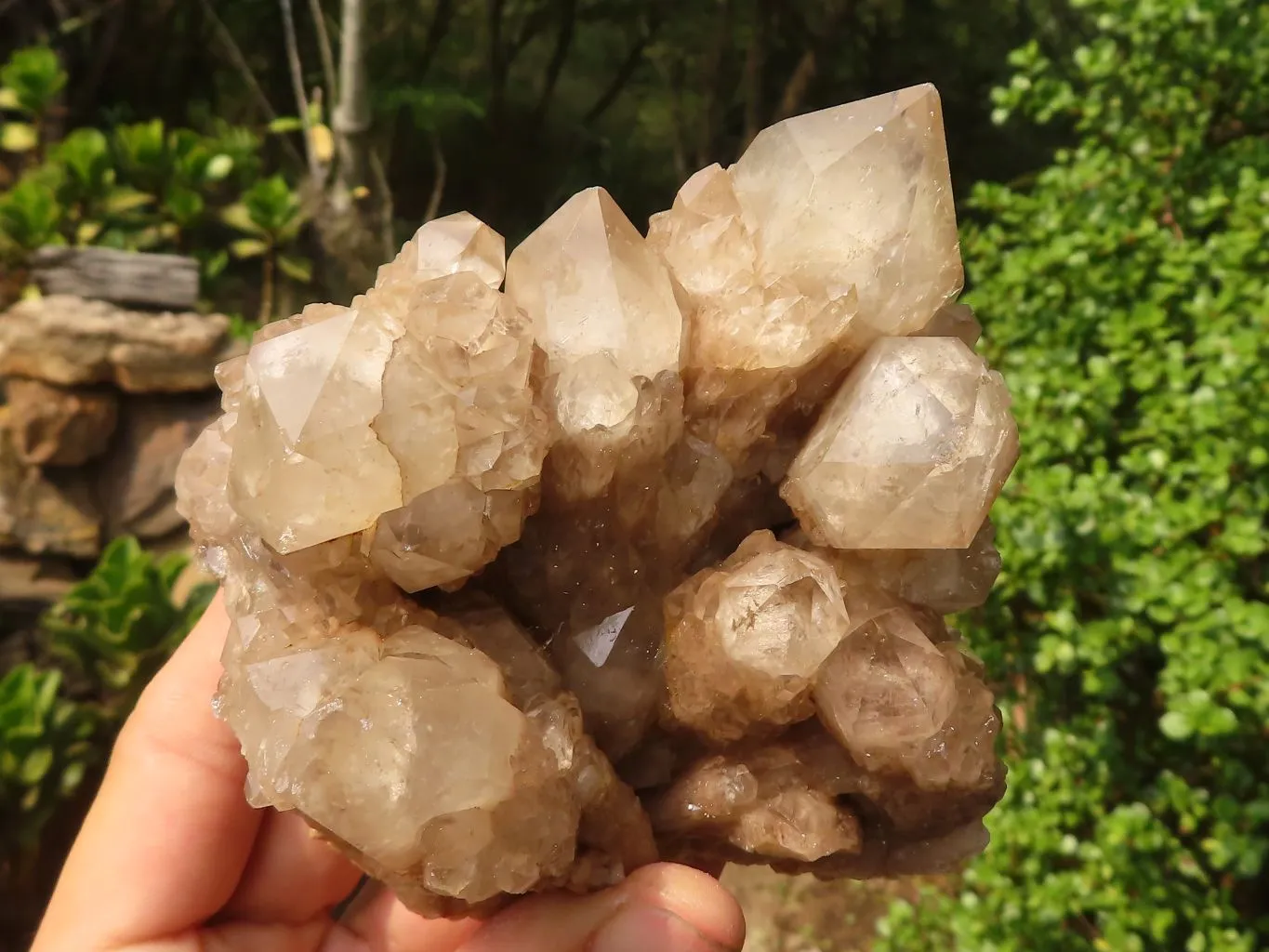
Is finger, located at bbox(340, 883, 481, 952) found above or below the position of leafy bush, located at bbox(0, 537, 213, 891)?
above

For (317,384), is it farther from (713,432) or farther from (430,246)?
(713,432)

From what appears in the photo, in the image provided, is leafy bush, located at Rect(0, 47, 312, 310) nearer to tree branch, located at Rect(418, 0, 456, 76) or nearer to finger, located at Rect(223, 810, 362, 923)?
tree branch, located at Rect(418, 0, 456, 76)

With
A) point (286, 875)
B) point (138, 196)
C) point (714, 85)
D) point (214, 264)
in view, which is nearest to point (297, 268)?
point (214, 264)

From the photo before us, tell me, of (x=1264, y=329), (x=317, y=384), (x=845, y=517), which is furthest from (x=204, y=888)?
(x=1264, y=329)

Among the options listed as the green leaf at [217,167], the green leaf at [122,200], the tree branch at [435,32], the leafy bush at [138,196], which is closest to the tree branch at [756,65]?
the tree branch at [435,32]

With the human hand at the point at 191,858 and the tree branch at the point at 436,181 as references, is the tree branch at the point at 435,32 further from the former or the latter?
the human hand at the point at 191,858

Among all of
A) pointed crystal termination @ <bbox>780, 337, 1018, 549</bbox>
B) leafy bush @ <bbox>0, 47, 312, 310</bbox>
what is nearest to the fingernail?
pointed crystal termination @ <bbox>780, 337, 1018, 549</bbox>
